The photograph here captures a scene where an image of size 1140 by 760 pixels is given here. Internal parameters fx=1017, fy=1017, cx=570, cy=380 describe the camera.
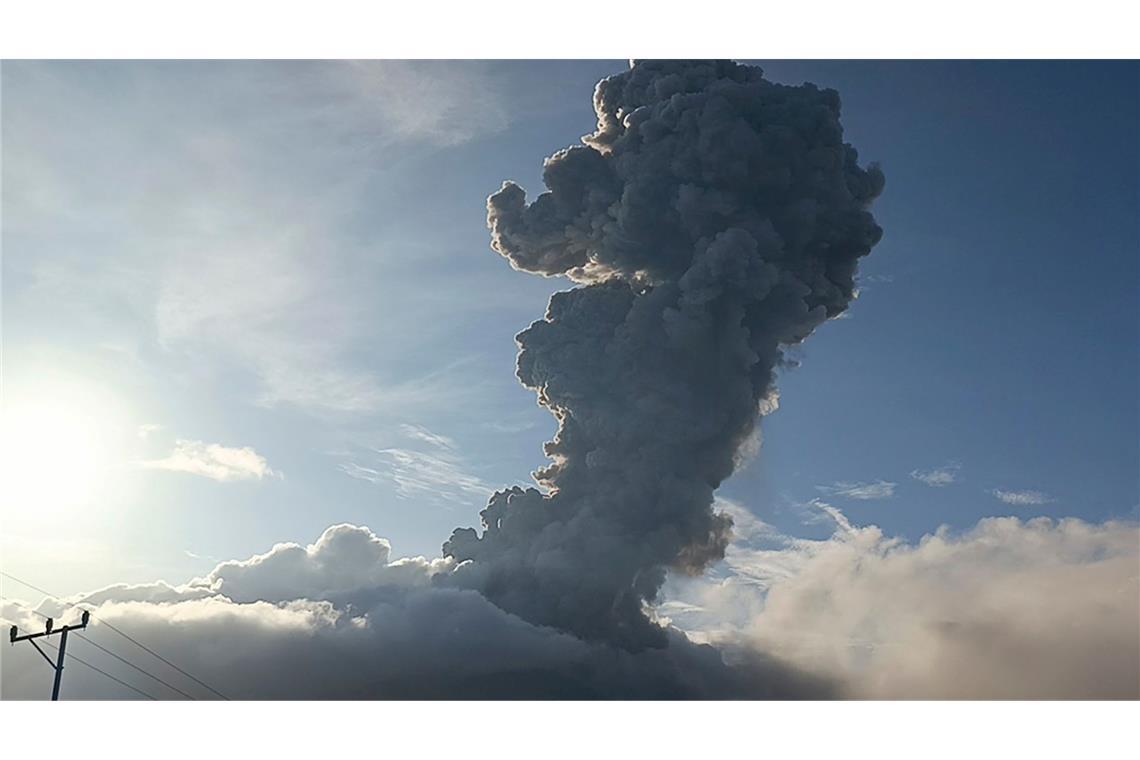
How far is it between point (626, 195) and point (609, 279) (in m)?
9.17

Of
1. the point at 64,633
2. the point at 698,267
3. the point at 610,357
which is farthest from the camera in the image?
the point at 610,357

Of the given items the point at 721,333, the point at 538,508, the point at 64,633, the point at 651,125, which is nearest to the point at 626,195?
the point at 651,125

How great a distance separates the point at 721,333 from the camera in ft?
239

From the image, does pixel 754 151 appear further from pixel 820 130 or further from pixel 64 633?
pixel 64 633

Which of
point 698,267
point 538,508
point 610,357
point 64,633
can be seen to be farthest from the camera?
point 538,508

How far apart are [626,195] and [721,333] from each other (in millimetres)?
11927

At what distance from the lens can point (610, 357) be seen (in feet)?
247

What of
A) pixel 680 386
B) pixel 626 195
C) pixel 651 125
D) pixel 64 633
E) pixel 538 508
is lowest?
pixel 64 633

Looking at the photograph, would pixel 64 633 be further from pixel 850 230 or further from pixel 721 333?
pixel 850 230

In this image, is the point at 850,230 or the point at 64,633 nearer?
the point at 64,633

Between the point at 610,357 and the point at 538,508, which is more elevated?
the point at 610,357

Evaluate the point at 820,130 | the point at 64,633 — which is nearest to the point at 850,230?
the point at 820,130

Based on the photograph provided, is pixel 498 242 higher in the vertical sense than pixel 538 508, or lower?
higher

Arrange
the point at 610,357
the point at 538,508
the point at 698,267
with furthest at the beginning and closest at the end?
the point at 538,508
the point at 610,357
the point at 698,267
